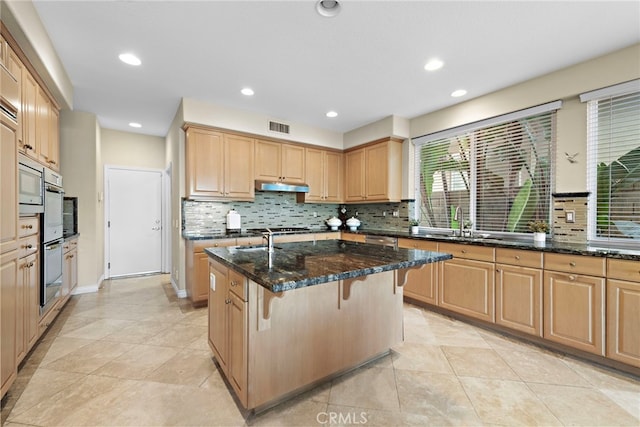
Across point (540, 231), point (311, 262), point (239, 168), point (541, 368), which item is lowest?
point (541, 368)

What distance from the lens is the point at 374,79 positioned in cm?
302

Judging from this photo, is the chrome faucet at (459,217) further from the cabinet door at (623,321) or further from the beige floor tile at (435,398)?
the beige floor tile at (435,398)

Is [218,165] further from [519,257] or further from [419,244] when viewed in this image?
[519,257]

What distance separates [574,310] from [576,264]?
384mm

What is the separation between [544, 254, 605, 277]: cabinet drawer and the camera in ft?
7.09

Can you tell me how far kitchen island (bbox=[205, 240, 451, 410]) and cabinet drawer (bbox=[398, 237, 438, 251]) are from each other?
1.23m

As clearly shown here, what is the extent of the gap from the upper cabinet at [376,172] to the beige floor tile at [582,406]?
284 cm

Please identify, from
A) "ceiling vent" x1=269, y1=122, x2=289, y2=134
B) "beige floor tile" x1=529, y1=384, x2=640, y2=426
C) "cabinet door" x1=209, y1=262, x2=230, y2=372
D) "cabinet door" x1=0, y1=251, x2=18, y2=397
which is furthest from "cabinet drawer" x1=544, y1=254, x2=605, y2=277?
"cabinet door" x1=0, y1=251, x2=18, y2=397

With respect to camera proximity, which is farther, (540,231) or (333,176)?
(333,176)

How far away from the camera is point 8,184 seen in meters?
1.67

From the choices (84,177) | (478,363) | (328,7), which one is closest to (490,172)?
(478,363)

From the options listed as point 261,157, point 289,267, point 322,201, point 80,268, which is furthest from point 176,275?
point 289,267

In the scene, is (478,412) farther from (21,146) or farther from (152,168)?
(152,168)

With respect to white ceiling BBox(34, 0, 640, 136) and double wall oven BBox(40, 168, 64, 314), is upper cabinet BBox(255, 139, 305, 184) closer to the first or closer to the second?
white ceiling BBox(34, 0, 640, 136)
